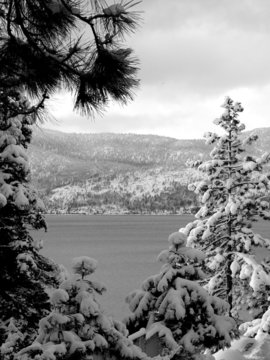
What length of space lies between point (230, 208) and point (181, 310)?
10569 millimetres

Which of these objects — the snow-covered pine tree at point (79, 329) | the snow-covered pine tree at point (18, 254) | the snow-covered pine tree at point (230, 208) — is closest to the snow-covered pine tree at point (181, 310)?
the snow-covered pine tree at point (79, 329)

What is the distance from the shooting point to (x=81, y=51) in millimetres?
4027

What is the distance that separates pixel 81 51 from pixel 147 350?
482cm

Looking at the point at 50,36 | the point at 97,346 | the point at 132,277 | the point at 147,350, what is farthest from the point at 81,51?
the point at 132,277

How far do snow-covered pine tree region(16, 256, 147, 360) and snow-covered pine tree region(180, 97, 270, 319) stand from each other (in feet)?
38.0

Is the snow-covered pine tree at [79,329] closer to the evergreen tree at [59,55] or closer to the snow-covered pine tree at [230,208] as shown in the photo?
the evergreen tree at [59,55]

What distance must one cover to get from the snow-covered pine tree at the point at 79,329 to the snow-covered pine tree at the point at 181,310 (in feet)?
3.83

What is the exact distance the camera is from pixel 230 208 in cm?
1681

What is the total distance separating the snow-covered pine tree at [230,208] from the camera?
1716 centimetres

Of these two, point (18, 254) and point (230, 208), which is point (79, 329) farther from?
point (230, 208)

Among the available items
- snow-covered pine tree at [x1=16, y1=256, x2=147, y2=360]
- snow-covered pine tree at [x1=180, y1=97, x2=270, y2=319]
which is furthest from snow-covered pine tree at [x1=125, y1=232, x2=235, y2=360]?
snow-covered pine tree at [x1=180, y1=97, x2=270, y2=319]

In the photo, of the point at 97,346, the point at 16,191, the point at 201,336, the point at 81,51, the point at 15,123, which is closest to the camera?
the point at 81,51

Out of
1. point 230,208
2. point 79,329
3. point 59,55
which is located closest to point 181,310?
point 79,329

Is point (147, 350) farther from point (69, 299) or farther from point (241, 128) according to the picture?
point (241, 128)
